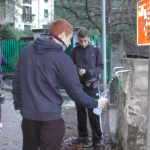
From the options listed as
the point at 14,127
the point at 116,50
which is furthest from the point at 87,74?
the point at 116,50

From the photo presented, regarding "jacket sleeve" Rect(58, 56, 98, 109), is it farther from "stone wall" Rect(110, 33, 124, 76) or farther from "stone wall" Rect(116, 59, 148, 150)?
"stone wall" Rect(110, 33, 124, 76)

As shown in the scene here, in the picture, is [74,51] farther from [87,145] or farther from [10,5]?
[10,5]

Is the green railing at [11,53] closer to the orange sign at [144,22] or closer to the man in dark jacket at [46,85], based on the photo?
the man in dark jacket at [46,85]

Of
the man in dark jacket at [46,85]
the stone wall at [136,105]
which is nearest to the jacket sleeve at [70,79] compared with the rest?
the man in dark jacket at [46,85]

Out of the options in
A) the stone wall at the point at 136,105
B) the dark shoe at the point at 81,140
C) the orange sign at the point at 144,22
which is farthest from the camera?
the dark shoe at the point at 81,140

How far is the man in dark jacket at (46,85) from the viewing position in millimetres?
2373

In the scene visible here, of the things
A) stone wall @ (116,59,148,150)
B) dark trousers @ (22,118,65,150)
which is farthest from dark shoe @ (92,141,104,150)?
dark trousers @ (22,118,65,150)

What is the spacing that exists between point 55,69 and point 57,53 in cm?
15

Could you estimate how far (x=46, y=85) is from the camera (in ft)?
7.85

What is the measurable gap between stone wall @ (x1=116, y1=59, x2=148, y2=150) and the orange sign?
822mm

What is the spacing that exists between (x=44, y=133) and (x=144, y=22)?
1344 mm

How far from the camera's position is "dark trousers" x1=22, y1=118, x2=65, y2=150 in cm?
243

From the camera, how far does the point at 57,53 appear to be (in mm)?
2395

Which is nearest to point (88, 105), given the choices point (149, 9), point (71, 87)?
point (71, 87)
